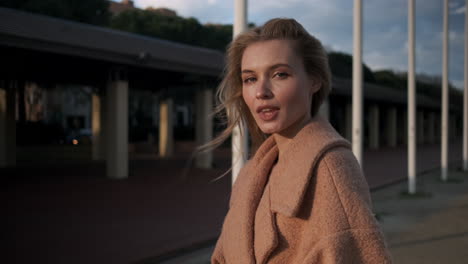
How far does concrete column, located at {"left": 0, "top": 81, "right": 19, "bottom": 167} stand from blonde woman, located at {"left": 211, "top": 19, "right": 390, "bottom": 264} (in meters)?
16.7

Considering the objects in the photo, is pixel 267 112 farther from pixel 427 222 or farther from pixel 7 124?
pixel 7 124

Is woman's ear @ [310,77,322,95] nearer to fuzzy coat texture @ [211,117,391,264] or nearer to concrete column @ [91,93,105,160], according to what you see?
fuzzy coat texture @ [211,117,391,264]

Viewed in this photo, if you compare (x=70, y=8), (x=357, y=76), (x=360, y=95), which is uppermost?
(x=70, y=8)

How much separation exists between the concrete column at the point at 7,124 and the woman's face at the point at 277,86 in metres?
16.9

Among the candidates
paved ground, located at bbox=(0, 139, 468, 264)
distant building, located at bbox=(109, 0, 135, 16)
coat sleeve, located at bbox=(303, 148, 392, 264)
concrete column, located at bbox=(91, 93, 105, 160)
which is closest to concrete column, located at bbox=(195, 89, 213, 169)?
paved ground, located at bbox=(0, 139, 468, 264)

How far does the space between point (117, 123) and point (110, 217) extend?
5685 mm

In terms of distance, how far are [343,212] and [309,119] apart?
0.37 m

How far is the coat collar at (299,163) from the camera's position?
1.12 m

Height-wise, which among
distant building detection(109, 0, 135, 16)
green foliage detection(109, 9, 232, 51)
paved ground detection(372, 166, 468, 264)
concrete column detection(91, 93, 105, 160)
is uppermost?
distant building detection(109, 0, 135, 16)

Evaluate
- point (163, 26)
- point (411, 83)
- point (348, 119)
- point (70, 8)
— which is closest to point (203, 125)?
point (411, 83)

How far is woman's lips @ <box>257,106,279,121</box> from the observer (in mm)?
1256

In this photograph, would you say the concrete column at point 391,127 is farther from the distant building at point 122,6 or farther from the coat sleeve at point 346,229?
the coat sleeve at point 346,229

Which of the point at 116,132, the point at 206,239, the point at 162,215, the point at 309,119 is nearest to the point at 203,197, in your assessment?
the point at 162,215

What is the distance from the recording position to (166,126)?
2031 centimetres
